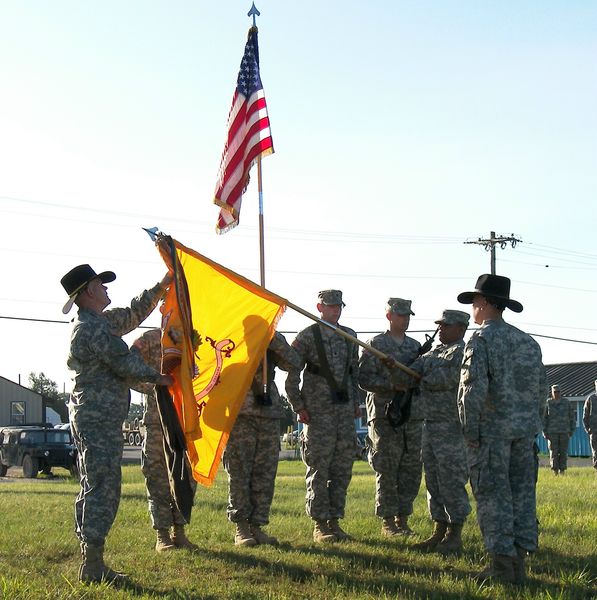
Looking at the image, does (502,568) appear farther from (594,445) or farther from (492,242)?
(492,242)

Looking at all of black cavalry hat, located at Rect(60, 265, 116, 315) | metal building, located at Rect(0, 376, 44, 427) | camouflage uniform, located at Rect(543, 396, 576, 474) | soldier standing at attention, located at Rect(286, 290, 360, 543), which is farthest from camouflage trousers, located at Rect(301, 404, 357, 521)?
metal building, located at Rect(0, 376, 44, 427)

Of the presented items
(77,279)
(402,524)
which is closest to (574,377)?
(402,524)

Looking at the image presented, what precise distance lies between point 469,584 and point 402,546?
6.48 feet

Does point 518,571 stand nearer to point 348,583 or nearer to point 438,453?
point 348,583

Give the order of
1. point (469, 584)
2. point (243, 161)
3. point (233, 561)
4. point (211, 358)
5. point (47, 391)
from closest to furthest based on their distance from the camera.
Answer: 1. point (469, 584)
2. point (233, 561)
3. point (211, 358)
4. point (243, 161)
5. point (47, 391)

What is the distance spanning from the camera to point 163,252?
7969mm

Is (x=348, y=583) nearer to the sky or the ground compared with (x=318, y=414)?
nearer to the ground

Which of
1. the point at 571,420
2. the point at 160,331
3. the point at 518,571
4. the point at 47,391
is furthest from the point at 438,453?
the point at 47,391

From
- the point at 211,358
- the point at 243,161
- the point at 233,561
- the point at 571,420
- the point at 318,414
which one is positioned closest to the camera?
the point at 233,561

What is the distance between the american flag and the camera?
966 centimetres

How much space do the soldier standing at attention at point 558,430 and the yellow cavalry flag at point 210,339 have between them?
15.5 metres

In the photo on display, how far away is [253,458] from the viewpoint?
8766 millimetres

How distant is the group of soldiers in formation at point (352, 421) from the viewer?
6.98 metres

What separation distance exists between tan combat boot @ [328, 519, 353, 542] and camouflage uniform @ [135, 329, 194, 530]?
1443mm
